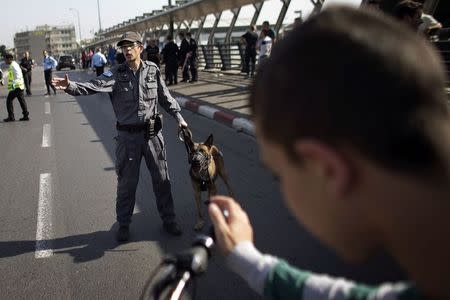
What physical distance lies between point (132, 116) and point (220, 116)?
656 cm

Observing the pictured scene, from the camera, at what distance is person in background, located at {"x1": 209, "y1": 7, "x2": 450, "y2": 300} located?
63 centimetres

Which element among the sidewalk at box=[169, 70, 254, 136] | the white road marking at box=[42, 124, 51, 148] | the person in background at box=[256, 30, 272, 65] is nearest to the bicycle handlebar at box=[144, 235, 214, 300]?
the sidewalk at box=[169, 70, 254, 136]

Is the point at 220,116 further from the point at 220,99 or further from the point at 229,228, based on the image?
the point at 229,228

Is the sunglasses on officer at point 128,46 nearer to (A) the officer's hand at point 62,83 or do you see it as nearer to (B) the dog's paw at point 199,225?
(A) the officer's hand at point 62,83

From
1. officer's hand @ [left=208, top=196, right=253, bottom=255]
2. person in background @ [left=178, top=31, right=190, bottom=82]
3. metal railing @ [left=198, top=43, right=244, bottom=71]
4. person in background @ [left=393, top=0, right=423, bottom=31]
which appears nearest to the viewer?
officer's hand @ [left=208, top=196, right=253, bottom=255]

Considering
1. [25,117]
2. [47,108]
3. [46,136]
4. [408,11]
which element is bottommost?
[47,108]

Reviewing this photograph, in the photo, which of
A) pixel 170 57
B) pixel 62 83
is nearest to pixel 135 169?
pixel 62 83

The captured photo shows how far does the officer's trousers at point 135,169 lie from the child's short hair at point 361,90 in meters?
3.91

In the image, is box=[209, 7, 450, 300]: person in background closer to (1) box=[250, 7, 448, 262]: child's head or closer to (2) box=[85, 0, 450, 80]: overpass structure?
(1) box=[250, 7, 448, 262]: child's head

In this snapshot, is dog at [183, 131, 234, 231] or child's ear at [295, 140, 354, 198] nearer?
child's ear at [295, 140, 354, 198]

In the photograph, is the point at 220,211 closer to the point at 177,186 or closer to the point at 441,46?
the point at 177,186

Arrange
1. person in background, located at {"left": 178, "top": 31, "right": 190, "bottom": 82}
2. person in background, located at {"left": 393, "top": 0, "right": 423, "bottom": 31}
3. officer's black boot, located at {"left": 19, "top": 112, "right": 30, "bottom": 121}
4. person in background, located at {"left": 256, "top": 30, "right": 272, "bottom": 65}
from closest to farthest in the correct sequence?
person in background, located at {"left": 393, "top": 0, "right": 423, "bottom": 31}, officer's black boot, located at {"left": 19, "top": 112, "right": 30, "bottom": 121}, person in background, located at {"left": 256, "top": 30, "right": 272, "bottom": 65}, person in background, located at {"left": 178, "top": 31, "right": 190, "bottom": 82}

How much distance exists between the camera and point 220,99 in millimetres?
13641

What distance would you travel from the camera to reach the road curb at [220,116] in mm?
9387
